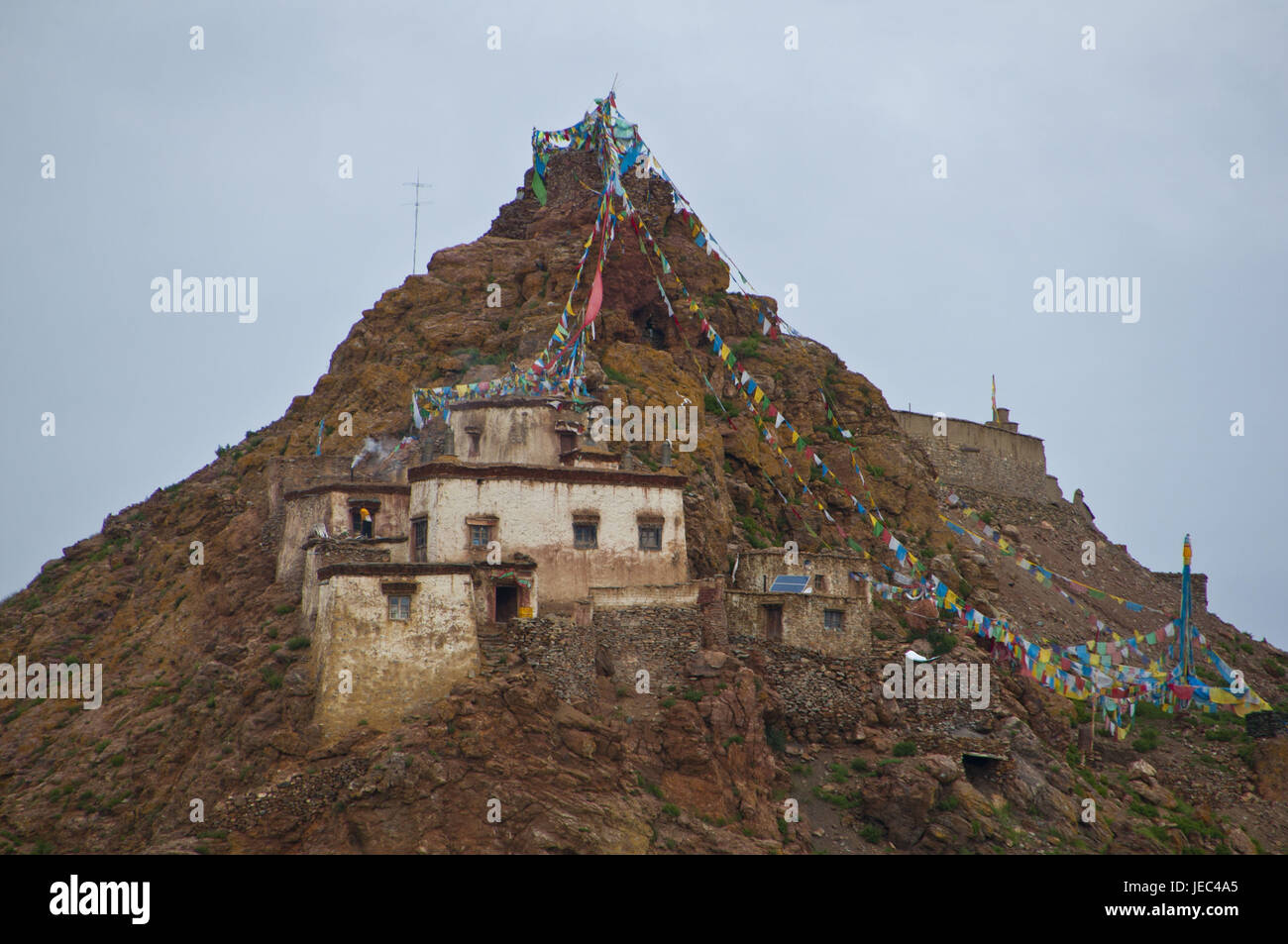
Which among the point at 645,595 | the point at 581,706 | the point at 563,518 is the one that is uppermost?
the point at 563,518

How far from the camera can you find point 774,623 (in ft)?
129

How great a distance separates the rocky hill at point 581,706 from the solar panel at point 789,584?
1506mm

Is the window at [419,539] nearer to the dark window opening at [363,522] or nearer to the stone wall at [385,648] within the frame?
the dark window opening at [363,522]

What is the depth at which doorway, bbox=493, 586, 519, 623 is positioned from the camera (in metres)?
35.5

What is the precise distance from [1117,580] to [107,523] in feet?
120

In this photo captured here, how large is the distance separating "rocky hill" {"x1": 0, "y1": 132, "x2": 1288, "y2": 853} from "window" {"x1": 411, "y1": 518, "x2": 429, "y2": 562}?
11.2 feet

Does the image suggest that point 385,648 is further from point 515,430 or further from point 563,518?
point 515,430

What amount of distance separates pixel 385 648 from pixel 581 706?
4425 millimetres

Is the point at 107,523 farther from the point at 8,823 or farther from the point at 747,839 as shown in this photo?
the point at 747,839

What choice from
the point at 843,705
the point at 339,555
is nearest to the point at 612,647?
the point at 843,705

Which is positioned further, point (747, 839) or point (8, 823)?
point (8, 823)

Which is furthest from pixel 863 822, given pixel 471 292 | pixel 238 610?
pixel 471 292

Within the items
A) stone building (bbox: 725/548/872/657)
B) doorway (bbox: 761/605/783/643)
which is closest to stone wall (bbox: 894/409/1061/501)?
stone building (bbox: 725/548/872/657)

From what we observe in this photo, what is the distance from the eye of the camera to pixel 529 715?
3303cm
